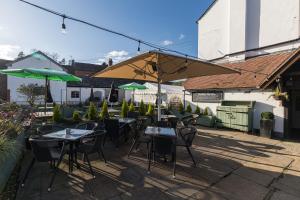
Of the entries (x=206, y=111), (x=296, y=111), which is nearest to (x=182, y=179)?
(x=206, y=111)

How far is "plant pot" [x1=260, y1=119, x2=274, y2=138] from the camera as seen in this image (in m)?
8.69

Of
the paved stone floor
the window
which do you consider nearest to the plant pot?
the paved stone floor

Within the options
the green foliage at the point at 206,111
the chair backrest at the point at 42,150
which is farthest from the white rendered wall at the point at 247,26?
the chair backrest at the point at 42,150

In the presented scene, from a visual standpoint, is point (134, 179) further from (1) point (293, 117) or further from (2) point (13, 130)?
(1) point (293, 117)

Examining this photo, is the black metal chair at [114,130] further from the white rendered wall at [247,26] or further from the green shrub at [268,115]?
the white rendered wall at [247,26]

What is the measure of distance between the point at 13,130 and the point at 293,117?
42.1 feet

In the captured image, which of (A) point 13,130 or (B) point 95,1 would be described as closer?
(A) point 13,130

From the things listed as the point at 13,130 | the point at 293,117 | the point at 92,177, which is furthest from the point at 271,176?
the point at 293,117

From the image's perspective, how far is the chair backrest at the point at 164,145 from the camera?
181 inches

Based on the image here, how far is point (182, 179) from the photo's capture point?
4250 millimetres

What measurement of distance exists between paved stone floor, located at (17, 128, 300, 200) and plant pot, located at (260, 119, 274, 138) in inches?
98.1

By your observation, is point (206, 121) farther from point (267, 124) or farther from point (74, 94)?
point (74, 94)

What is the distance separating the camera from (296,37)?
11633 millimetres

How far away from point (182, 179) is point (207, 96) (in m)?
8.86
